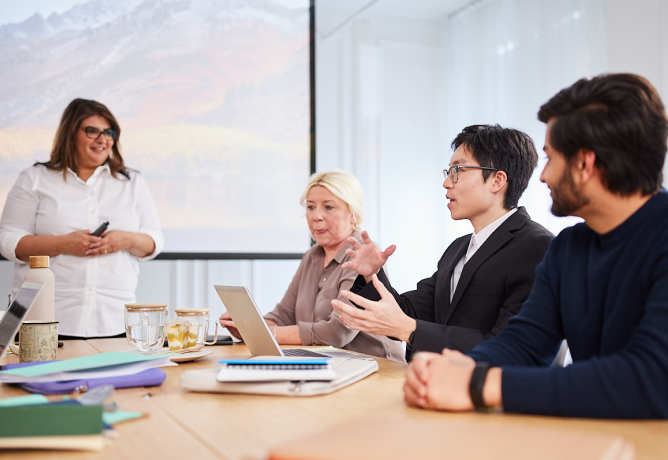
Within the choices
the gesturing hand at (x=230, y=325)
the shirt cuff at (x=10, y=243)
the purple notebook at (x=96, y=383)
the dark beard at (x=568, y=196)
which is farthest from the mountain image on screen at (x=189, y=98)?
the dark beard at (x=568, y=196)

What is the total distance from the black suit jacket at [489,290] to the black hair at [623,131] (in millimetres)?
566

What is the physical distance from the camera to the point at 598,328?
3.56 feet

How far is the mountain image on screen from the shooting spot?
3.28 m

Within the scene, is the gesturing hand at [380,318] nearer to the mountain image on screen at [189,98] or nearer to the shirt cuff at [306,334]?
the shirt cuff at [306,334]

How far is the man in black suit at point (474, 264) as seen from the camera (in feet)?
4.88

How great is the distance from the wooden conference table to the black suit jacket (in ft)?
0.97

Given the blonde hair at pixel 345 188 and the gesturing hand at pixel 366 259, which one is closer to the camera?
the gesturing hand at pixel 366 259

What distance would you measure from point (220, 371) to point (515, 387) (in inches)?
22.8

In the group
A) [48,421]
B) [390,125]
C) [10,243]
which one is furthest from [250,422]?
[390,125]

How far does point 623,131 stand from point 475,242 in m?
0.85

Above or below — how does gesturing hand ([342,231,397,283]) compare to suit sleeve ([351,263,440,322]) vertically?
above

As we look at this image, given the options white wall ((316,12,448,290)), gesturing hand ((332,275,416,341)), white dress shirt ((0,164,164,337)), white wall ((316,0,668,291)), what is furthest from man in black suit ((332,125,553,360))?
white wall ((316,12,448,290))

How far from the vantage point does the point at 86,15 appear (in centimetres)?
338

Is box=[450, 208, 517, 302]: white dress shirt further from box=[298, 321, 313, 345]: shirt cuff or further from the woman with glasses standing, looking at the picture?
the woman with glasses standing
